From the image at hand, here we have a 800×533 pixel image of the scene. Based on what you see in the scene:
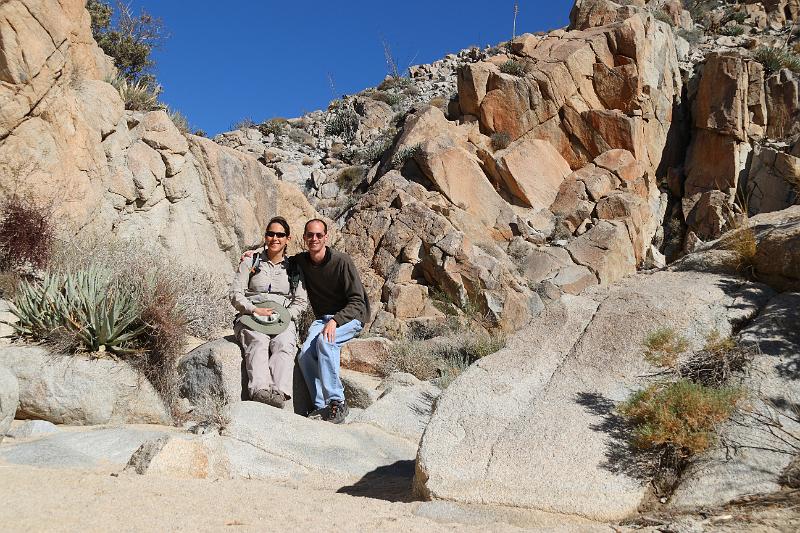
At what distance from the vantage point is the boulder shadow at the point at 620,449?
3455 mm

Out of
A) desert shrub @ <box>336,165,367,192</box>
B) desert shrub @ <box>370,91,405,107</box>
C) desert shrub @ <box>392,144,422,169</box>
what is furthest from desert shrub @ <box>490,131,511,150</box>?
desert shrub @ <box>370,91,405,107</box>

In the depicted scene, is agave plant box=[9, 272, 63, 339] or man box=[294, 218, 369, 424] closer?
agave plant box=[9, 272, 63, 339]

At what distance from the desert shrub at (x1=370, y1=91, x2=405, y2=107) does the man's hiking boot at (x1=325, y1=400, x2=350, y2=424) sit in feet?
86.2

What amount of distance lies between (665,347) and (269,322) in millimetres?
3681

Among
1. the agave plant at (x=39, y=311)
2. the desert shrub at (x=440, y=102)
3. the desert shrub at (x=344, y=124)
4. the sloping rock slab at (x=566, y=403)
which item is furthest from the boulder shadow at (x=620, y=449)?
the desert shrub at (x=344, y=124)

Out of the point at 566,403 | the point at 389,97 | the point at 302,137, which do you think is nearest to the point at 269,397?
the point at 566,403

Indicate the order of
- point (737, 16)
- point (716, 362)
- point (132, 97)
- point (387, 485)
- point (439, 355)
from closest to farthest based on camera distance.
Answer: point (716, 362), point (387, 485), point (439, 355), point (132, 97), point (737, 16)

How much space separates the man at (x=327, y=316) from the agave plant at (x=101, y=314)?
5.57ft

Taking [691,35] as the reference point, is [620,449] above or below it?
below

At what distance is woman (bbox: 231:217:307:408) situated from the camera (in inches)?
235

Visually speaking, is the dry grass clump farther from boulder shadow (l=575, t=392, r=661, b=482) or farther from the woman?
A: boulder shadow (l=575, t=392, r=661, b=482)

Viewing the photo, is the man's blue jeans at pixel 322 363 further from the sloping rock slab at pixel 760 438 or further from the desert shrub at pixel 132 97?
the desert shrub at pixel 132 97

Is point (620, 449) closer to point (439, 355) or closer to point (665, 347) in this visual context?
point (665, 347)

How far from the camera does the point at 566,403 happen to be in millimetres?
4012
